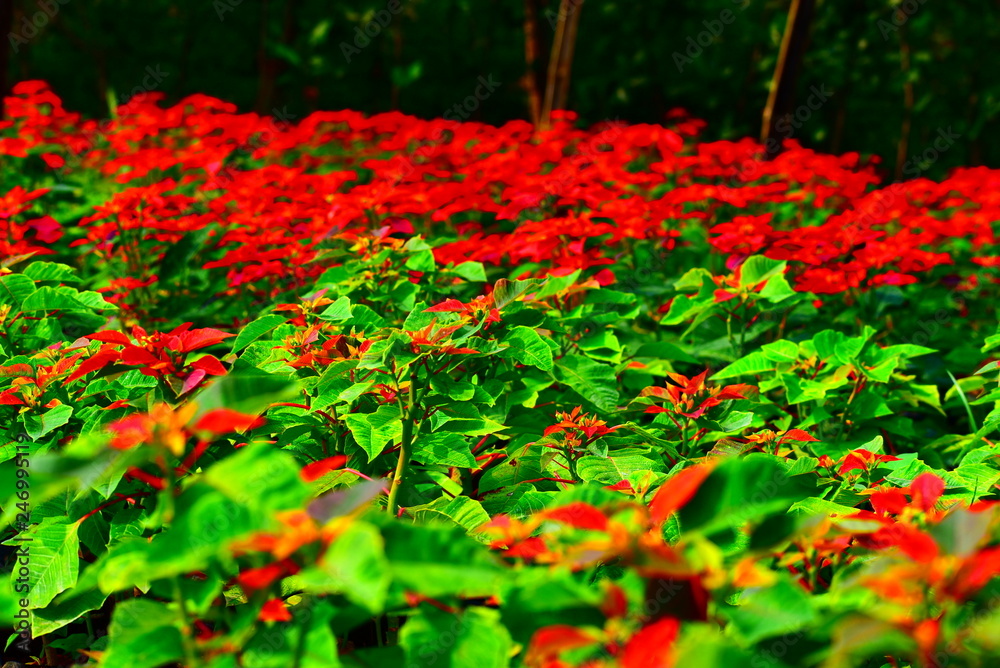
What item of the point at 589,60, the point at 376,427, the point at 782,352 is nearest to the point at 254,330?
the point at 376,427

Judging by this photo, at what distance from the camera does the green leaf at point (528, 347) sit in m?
1.79

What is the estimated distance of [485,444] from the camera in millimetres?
2209

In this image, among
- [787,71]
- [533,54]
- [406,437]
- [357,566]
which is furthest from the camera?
[533,54]

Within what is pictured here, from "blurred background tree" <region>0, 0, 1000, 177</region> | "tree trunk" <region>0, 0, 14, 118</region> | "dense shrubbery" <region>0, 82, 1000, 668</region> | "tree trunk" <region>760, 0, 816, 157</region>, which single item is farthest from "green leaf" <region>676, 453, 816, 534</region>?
"blurred background tree" <region>0, 0, 1000, 177</region>

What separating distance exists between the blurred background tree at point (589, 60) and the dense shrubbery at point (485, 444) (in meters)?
5.20

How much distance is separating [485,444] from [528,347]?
1.51 ft

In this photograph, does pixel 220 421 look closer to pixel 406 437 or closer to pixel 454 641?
pixel 454 641

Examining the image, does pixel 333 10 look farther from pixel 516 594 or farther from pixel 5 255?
pixel 516 594

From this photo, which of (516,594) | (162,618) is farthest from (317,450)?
(516,594)

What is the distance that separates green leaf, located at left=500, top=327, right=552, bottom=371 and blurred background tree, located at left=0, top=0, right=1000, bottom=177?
6.93 m

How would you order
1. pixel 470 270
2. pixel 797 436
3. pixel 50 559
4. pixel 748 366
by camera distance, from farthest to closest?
pixel 470 270 < pixel 748 366 < pixel 797 436 < pixel 50 559

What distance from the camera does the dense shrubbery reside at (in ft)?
3.18

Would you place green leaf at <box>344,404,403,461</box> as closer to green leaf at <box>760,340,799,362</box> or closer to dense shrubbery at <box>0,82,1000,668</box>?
dense shrubbery at <box>0,82,1000,668</box>

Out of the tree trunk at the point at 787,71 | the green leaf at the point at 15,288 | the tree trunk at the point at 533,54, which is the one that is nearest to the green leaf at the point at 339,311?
the green leaf at the point at 15,288
